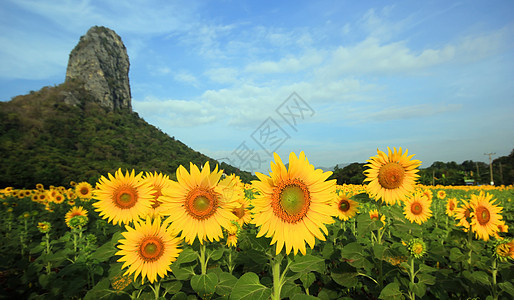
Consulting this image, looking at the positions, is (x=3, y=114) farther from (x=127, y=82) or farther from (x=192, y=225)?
(x=192, y=225)

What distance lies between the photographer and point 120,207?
Answer: 12.1 ft

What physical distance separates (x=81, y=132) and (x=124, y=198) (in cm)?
8837

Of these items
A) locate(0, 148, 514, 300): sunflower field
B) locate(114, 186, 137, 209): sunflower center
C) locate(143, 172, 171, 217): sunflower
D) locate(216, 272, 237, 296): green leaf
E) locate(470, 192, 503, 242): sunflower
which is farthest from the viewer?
locate(470, 192, 503, 242): sunflower

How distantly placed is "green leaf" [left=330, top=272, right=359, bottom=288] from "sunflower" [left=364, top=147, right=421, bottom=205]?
1.12 m

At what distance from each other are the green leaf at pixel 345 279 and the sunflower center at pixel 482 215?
2.83 m

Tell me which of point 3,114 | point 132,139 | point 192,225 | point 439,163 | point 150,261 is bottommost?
point 150,261

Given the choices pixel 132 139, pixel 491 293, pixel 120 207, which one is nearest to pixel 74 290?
pixel 120 207

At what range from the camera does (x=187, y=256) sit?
2.81 meters

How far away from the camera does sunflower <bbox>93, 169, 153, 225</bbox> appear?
357 cm

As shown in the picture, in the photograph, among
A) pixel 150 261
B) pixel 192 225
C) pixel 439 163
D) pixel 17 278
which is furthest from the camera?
pixel 439 163

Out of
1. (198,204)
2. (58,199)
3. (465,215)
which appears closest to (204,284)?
(198,204)

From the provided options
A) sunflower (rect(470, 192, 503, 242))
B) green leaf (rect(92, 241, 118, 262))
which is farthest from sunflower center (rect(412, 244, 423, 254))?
green leaf (rect(92, 241, 118, 262))

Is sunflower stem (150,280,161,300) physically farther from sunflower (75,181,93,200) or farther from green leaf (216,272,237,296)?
sunflower (75,181,93,200)

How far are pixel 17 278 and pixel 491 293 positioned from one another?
8.80m
